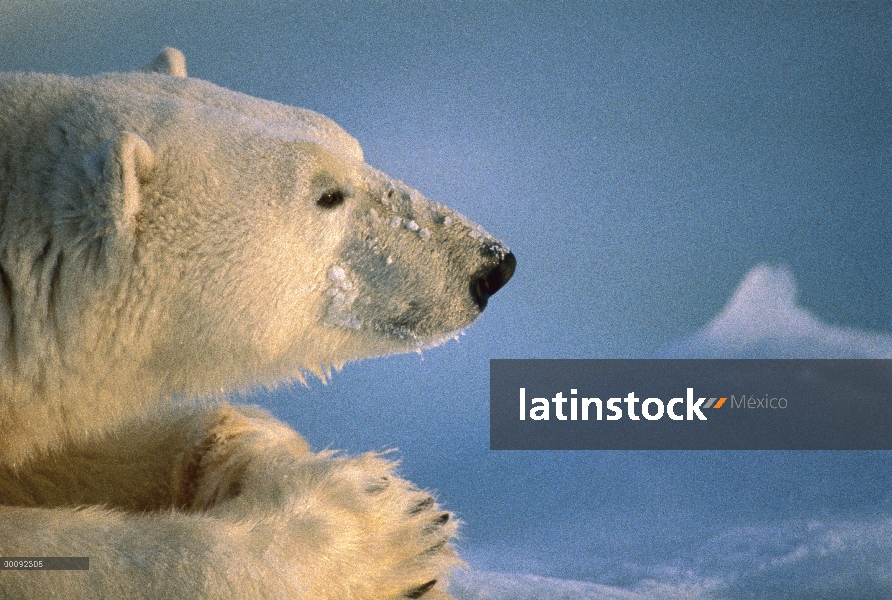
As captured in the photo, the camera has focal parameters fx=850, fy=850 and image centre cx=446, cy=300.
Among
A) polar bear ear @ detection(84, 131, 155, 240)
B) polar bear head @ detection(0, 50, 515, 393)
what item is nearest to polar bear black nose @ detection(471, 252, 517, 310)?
polar bear head @ detection(0, 50, 515, 393)

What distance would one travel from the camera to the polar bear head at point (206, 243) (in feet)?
3.69

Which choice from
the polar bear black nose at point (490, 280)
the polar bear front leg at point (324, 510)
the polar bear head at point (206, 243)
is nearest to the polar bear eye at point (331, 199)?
the polar bear head at point (206, 243)

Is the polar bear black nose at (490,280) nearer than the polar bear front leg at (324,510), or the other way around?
the polar bear front leg at (324,510)

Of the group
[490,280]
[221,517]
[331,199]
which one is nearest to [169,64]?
[331,199]

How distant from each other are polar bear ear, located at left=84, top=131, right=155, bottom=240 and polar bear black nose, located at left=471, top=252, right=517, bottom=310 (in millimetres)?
563

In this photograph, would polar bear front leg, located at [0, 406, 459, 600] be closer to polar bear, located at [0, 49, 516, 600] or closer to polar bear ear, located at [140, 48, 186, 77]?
polar bear, located at [0, 49, 516, 600]

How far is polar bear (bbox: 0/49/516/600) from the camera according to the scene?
1014 millimetres

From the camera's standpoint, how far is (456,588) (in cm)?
160

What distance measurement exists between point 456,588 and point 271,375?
557 millimetres

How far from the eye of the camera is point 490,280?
1.46 meters

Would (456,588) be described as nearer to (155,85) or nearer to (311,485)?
(311,485)

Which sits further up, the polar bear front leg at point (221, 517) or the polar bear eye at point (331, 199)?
the polar bear eye at point (331, 199)

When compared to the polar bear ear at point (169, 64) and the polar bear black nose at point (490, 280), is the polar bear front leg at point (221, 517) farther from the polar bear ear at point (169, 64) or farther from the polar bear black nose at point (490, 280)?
the polar bear ear at point (169, 64)

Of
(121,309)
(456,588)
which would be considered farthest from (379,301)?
(456,588)
